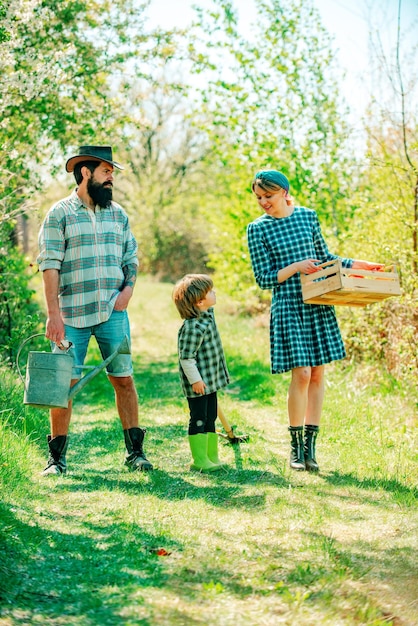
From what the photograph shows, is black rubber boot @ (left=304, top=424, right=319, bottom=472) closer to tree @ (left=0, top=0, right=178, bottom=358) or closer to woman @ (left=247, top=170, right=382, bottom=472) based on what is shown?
woman @ (left=247, top=170, right=382, bottom=472)

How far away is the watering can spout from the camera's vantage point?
450cm

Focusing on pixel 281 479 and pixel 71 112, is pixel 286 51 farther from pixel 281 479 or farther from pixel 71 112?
pixel 281 479

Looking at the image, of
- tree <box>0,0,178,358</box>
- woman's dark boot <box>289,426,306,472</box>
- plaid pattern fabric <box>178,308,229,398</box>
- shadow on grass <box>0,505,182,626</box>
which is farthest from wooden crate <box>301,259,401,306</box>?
tree <box>0,0,178,358</box>

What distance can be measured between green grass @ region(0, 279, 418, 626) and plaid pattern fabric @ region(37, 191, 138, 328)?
95cm

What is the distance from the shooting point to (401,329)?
22.4ft

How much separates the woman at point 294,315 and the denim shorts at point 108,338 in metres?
0.90

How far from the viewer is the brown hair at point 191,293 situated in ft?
15.9

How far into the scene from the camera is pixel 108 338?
4.86 meters

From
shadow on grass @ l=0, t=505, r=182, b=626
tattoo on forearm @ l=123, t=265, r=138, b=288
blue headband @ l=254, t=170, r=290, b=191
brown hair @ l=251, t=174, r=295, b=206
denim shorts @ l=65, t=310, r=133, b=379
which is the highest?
blue headband @ l=254, t=170, r=290, b=191

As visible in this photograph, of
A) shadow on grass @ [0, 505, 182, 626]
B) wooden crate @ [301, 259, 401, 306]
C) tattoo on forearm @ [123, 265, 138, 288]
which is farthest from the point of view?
tattoo on forearm @ [123, 265, 138, 288]

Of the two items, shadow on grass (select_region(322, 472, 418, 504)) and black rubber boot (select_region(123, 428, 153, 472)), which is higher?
black rubber boot (select_region(123, 428, 153, 472))

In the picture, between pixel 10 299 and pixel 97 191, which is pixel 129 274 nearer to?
pixel 97 191

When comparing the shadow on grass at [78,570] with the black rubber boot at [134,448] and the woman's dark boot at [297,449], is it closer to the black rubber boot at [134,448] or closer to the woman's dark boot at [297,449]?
the black rubber boot at [134,448]

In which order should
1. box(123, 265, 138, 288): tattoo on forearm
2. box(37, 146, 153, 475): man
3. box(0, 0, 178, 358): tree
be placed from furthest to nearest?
1. box(0, 0, 178, 358): tree
2. box(123, 265, 138, 288): tattoo on forearm
3. box(37, 146, 153, 475): man
